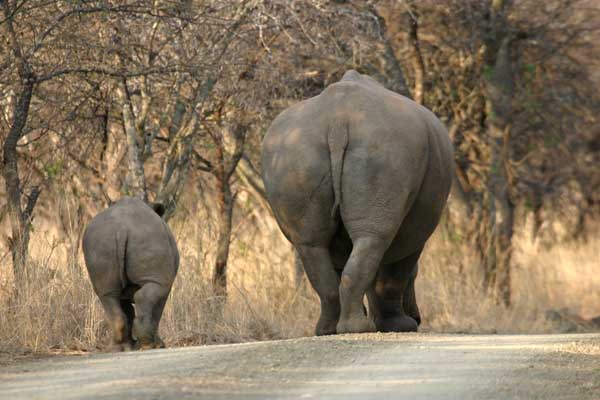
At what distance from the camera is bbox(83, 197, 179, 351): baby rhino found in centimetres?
1054

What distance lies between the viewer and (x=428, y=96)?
69.1 ft

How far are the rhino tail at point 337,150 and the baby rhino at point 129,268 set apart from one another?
1438 millimetres

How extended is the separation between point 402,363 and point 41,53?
19.6ft

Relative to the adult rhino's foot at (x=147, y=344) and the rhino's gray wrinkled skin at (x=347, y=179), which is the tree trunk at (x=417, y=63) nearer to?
the rhino's gray wrinkled skin at (x=347, y=179)

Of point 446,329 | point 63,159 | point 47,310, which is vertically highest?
point 63,159

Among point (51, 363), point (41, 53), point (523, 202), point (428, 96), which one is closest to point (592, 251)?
point (523, 202)

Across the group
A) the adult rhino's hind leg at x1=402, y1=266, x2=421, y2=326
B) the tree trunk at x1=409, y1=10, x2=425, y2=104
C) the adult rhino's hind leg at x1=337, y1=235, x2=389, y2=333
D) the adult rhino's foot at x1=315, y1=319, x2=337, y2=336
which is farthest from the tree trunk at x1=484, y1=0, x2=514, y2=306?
the adult rhino's hind leg at x1=337, y1=235, x2=389, y2=333

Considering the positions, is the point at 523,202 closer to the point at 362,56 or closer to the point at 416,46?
the point at 416,46

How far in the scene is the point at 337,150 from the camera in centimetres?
1023

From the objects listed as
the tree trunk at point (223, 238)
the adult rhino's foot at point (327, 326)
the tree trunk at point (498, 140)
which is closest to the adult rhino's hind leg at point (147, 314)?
the adult rhino's foot at point (327, 326)

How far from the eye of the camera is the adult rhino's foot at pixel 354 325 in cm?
1017

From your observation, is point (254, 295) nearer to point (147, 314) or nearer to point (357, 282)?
point (147, 314)

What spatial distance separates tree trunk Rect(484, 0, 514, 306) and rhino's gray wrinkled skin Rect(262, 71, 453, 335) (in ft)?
29.9

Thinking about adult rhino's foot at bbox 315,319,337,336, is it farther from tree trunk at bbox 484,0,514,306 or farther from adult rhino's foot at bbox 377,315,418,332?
tree trunk at bbox 484,0,514,306
